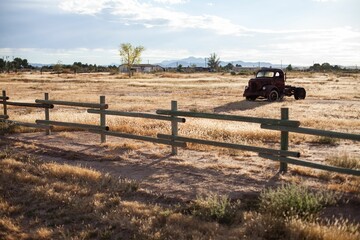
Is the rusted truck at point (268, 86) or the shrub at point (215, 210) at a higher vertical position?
the rusted truck at point (268, 86)

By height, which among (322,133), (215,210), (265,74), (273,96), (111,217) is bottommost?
(111,217)

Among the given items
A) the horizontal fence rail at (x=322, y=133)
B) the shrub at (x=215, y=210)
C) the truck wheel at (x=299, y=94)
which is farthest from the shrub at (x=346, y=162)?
the truck wheel at (x=299, y=94)

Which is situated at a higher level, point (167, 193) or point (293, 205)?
point (293, 205)

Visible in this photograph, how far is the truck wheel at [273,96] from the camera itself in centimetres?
2776

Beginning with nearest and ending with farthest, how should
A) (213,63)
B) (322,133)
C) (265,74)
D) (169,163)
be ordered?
(322,133)
(169,163)
(265,74)
(213,63)

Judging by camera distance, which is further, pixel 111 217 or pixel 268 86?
pixel 268 86

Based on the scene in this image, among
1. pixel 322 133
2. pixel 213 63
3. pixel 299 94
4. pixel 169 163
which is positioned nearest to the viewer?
pixel 322 133

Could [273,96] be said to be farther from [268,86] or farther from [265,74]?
[265,74]

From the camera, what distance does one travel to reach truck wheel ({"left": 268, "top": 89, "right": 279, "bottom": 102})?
27758 mm

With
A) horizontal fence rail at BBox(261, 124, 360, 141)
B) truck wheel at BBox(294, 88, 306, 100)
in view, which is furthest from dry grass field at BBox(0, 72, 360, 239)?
truck wheel at BBox(294, 88, 306, 100)

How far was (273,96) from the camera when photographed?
1105 inches

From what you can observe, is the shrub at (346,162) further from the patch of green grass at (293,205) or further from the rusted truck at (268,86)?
the rusted truck at (268,86)

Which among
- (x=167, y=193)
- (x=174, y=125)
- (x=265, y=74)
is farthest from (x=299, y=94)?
(x=167, y=193)

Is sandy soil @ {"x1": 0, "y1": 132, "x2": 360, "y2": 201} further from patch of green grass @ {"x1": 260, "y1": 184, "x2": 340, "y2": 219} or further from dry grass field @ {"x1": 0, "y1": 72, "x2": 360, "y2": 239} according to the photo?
patch of green grass @ {"x1": 260, "y1": 184, "x2": 340, "y2": 219}
